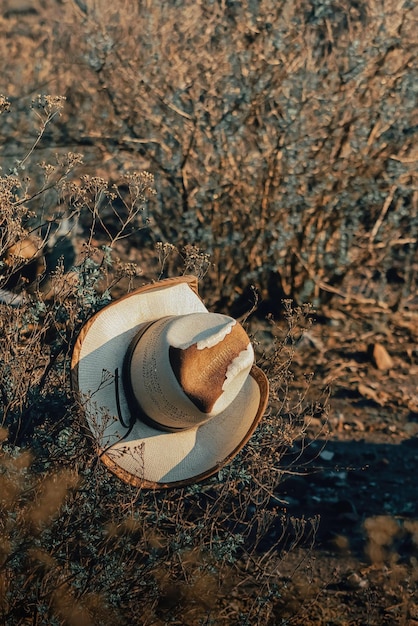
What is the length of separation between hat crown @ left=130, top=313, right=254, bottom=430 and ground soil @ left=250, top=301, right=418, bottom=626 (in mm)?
1178

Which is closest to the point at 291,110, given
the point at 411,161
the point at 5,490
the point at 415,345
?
the point at 411,161

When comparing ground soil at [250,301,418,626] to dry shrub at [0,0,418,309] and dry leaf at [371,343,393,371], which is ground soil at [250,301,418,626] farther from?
dry shrub at [0,0,418,309]

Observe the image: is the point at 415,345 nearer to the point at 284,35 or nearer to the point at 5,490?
the point at 284,35

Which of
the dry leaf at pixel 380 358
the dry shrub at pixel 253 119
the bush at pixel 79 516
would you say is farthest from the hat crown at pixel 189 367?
the dry leaf at pixel 380 358

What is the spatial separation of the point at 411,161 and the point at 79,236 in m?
2.86

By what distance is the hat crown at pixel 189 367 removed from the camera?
455 centimetres

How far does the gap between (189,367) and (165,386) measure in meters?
0.16

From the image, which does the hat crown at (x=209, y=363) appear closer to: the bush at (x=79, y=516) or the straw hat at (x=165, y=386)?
the straw hat at (x=165, y=386)

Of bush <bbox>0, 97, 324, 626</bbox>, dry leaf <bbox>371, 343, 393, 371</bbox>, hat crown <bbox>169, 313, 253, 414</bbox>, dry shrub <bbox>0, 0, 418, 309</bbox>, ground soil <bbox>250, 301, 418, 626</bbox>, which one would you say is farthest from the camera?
dry leaf <bbox>371, 343, 393, 371</bbox>

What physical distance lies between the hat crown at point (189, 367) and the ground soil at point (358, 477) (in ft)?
3.86

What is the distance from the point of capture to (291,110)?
26.5 feet

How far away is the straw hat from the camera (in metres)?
4.59

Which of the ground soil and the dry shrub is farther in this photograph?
the dry shrub

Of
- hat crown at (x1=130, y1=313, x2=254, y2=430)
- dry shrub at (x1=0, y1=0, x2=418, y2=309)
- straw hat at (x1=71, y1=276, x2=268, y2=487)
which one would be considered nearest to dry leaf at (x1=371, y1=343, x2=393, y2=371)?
dry shrub at (x1=0, y1=0, x2=418, y2=309)
